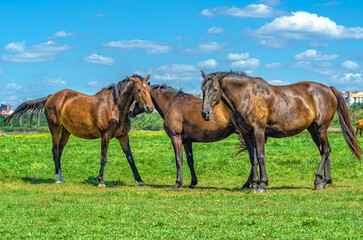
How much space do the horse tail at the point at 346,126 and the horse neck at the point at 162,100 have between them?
4534mm

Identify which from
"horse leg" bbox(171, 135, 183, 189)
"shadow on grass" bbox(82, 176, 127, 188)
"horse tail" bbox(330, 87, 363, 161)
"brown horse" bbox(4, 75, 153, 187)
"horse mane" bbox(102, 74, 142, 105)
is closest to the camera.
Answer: "horse tail" bbox(330, 87, 363, 161)

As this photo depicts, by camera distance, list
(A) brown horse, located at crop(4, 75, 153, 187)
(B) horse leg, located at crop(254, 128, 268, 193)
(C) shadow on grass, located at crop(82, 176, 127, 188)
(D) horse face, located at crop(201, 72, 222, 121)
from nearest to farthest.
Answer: (D) horse face, located at crop(201, 72, 222, 121) → (B) horse leg, located at crop(254, 128, 268, 193) → (A) brown horse, located at crop(4, 75, 153, 187) → (C) shadow on grass, located at crop(82, 176, 127, 188)

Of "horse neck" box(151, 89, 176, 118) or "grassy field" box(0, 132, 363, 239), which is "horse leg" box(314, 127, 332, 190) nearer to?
"grassy field" box(0, 132, 363, 239)

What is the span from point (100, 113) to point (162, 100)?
1982mm

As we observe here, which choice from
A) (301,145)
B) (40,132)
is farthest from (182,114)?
(40,132)

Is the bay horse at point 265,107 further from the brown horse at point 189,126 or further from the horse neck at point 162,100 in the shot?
the horse neck at point 162,100

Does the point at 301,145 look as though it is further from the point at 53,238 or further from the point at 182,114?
the point at 53,238

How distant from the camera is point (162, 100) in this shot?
535 inches

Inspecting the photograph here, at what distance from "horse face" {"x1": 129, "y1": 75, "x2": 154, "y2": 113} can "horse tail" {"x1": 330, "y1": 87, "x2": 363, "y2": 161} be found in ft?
16.6

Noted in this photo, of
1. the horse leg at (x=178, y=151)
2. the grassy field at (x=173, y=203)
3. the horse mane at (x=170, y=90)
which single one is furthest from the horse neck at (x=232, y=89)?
the grassy field at (x=173, y=203)

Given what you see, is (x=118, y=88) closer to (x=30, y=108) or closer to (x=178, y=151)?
(x=178, y=151)

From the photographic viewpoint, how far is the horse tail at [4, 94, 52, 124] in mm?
16516

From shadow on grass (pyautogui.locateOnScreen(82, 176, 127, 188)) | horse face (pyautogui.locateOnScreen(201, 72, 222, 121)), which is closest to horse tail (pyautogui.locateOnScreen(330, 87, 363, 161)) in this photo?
horse face (pyautogui.locateOnScreen(201, 72, 222, 121))

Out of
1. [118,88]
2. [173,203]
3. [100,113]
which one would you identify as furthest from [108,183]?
[173,203]
